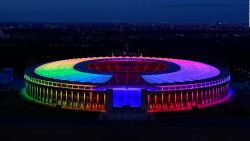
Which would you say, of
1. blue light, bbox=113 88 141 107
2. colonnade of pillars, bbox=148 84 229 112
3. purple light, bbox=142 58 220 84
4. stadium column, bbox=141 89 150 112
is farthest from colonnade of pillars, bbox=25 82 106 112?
purple light, bbox=142 58 220 84

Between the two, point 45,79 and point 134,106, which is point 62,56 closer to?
point 45,79

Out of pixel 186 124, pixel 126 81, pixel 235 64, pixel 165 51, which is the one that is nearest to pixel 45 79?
pixel 126 81

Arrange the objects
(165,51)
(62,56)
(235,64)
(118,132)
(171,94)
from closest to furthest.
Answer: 1. (118,132)
2. (171,94)
3. (235,64)
4. (62,56)
5. (165,51)

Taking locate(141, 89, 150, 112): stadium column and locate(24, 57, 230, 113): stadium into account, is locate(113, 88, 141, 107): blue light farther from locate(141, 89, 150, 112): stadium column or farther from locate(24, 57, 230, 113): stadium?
locate(141, 89, 150, 112): stadium column

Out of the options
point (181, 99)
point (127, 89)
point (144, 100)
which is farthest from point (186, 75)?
point (144, 100)

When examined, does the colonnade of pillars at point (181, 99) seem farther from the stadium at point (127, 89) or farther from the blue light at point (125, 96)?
the blue light at point (125, 96)

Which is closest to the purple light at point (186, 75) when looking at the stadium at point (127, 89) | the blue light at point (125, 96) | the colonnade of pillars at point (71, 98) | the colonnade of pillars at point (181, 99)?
the stadium at point (127, 89)
